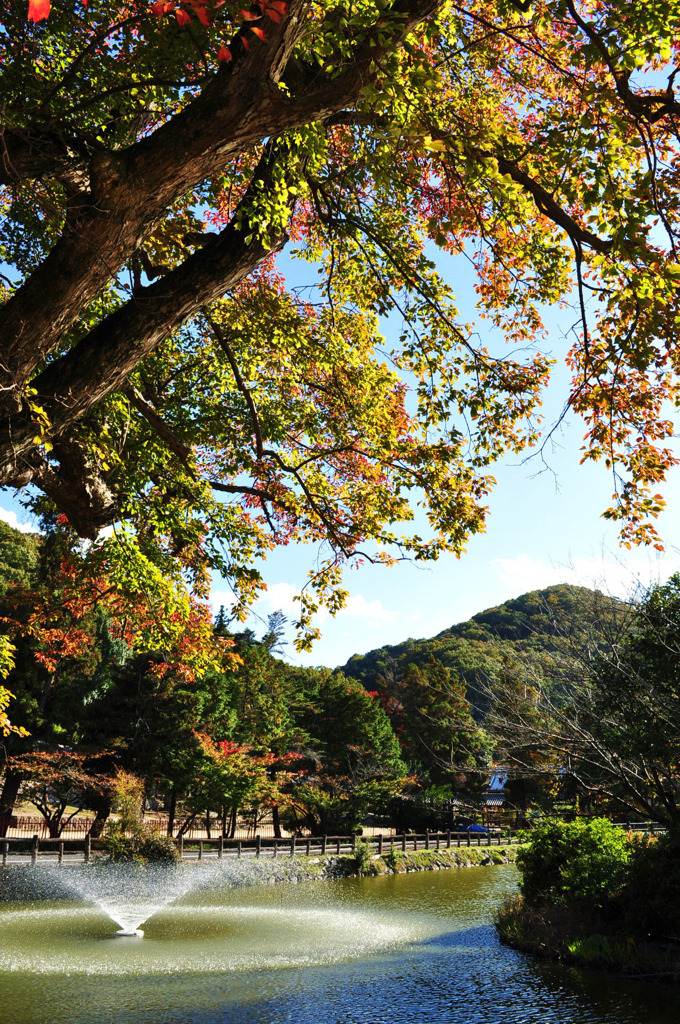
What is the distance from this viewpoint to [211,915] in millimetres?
15484

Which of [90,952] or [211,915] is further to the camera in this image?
[211,915]

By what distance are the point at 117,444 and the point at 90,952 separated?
920 centimetres

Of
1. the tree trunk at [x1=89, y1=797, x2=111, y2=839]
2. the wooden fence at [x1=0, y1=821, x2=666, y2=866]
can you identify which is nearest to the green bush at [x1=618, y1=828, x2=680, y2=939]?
the wooden fence at [x1=0, y1=821, x2=666, y2=866]

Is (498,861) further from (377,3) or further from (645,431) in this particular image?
(377,3)

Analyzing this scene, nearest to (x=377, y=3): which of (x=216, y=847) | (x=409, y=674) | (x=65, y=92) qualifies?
(x=65, y=92)

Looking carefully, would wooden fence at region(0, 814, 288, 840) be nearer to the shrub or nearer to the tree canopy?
the shrub

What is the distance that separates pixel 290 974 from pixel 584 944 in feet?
16.1

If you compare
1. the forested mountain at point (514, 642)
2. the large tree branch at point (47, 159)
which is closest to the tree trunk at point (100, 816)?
the forested mountain at point (514, 642)

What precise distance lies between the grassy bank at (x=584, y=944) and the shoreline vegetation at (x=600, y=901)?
0.01 m

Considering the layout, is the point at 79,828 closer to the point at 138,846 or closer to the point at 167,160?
the point at 138,846

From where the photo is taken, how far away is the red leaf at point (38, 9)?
1814mm

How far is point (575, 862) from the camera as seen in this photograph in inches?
484

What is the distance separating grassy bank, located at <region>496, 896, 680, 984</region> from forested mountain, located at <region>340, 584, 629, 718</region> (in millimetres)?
4019

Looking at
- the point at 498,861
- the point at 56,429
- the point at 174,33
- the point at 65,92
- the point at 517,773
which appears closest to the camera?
the point at 56,429
